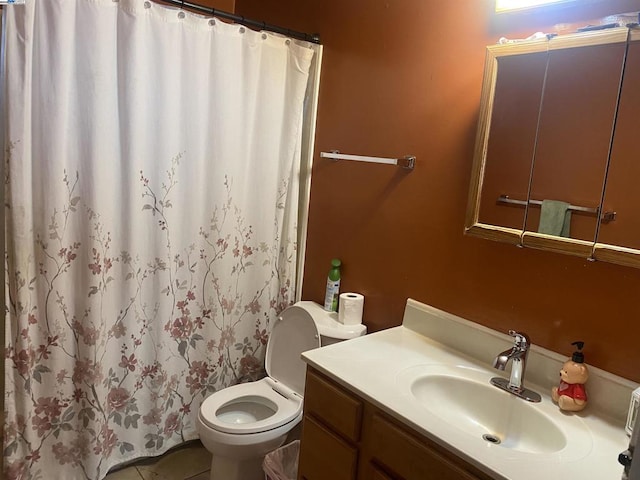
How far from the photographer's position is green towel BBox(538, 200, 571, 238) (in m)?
1.42

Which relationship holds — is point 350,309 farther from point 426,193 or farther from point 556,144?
point 556,144

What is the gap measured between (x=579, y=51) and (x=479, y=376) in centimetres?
101

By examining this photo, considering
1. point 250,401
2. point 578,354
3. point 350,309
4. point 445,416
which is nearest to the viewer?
point 578,354

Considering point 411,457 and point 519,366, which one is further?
point 519,366

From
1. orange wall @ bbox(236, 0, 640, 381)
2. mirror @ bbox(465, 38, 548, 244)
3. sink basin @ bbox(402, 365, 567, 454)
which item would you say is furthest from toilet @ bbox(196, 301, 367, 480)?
mirror @ bbox(465, 38, 548, 244)

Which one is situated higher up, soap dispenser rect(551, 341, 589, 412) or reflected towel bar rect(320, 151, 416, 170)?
reflected towel bar rect(320, 151, 416, 170)

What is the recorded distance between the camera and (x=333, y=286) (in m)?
2.20

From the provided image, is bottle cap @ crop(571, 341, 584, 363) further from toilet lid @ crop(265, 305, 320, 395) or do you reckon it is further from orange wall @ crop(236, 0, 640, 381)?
toilet lid @ crop(265, 305, 320, 395)

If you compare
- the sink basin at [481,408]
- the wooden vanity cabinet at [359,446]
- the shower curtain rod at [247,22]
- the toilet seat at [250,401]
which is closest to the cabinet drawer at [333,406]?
the wooden vanity cabinet at [359,446]

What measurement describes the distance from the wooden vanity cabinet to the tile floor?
78 cm

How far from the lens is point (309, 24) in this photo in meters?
2.31

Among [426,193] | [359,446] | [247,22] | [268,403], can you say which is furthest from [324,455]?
[247,22]

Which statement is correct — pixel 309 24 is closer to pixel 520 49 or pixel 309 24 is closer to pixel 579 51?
pixel 520 49

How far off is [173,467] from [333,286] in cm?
110
